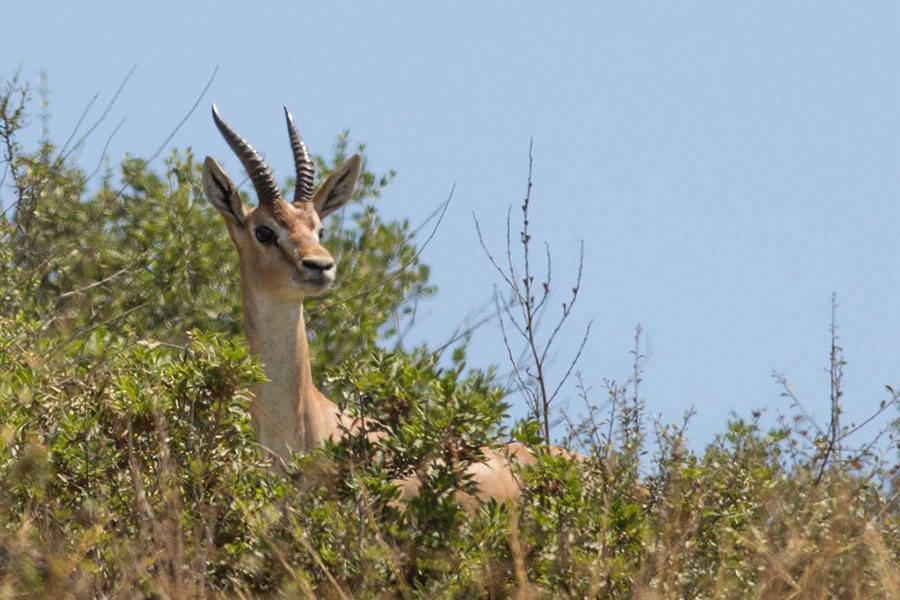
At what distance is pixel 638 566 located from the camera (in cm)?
640

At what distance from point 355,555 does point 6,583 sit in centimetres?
123

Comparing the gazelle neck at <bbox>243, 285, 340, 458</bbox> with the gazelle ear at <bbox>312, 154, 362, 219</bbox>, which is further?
the gazelle ear at <bbox>312, 154, 362, 219</bbox>

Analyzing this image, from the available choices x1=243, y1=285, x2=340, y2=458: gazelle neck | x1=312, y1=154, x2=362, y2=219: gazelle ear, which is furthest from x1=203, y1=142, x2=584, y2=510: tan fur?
x1=312, y1=154, x2=362, y2=219: gazelle ear

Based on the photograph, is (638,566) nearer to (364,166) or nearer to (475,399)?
(475,399)

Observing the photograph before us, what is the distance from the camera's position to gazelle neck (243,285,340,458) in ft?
28.8

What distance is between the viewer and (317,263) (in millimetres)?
9477

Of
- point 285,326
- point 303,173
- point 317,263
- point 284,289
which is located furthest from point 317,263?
point 303,173

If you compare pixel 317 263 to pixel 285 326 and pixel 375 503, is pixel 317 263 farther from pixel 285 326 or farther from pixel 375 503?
pixel 375 503

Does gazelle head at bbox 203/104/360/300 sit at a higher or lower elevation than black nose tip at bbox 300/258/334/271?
higher

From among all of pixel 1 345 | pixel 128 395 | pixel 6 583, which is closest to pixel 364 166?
pixel 1 345

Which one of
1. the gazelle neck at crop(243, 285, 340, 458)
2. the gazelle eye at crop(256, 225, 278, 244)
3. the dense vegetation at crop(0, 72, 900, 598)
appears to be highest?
the gazelle eye at crop(256, 225, 278, 244)

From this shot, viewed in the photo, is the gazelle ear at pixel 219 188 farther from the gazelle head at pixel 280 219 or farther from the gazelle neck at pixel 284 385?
the gazelle neck at pixel 284 385

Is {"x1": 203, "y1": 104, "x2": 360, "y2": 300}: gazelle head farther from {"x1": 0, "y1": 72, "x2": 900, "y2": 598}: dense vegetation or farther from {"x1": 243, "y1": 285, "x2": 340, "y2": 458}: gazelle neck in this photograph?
{"x1": 0, "y1": 72, "x2": 900, "y2": 598}: dense vegetation

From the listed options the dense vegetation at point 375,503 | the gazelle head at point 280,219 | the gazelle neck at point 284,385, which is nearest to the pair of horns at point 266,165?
the gazelle head at point 280,219
